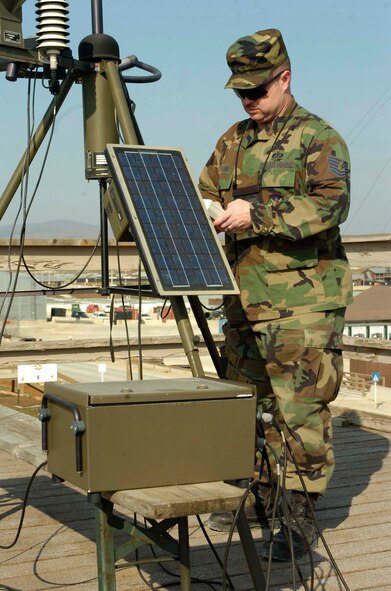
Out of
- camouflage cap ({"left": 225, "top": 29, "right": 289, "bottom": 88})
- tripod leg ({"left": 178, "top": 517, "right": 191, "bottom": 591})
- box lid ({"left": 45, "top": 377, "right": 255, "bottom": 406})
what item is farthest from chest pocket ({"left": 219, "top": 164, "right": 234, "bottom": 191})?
tripod leg ({"left": 178, "top": 517, "right": 191, "bottom": 591})

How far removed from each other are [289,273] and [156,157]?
30.4 inches

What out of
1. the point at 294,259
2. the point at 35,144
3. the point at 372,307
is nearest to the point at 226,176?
the point at 294,259

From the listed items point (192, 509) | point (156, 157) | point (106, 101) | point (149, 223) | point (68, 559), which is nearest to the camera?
point (192, 509)

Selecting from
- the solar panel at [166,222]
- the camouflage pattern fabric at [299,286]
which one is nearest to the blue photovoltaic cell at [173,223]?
the solar panel at [166,222]

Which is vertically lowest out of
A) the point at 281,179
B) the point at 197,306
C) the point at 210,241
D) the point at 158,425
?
the point at 158,425

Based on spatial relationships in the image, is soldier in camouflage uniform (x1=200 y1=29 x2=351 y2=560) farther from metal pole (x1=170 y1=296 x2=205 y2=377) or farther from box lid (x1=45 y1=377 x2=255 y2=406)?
box lid (x1=45 y1=377 x2=255 y2=406)

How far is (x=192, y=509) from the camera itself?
235cm

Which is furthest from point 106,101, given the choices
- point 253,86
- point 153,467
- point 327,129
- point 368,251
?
point 368,251

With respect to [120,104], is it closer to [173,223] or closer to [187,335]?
[173,223]

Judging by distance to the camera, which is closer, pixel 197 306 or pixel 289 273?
pixel 197 306

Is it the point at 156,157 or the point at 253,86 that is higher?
the point at 253,86

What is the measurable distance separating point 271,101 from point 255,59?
7.0 inches

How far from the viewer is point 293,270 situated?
3.67 meters

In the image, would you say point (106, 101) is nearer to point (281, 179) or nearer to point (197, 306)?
point (281, 179)
